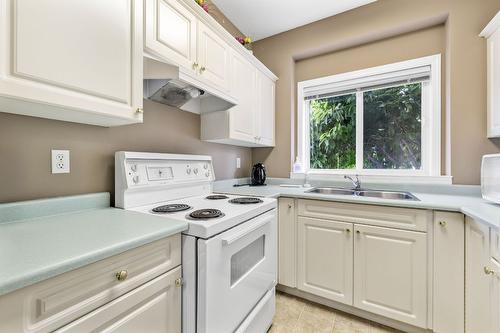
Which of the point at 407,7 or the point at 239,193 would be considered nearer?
the point at 239,193

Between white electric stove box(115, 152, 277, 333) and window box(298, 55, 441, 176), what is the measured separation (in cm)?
135

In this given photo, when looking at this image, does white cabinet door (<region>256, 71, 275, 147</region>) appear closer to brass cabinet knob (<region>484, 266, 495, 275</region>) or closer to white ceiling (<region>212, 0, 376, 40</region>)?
white ceiling (<region>212, 0, 376, 40</region>)

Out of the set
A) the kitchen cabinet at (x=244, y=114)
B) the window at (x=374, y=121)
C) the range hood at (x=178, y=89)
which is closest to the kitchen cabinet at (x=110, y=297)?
the range hood at (x=178, y=89)

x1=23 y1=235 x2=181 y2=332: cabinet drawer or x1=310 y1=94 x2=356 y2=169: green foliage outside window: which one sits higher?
x1=310 y1=94 x2=356 y2=169: green foliage outside window

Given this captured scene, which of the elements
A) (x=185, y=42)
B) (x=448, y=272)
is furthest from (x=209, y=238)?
(x=448, y=272)

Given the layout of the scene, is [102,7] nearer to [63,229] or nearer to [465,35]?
[63,229]

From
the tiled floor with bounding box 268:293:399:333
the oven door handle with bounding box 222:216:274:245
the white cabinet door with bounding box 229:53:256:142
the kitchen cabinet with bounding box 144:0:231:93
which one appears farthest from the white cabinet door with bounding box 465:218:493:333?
the kitchen cabinet with bounding box 144:0:231:93

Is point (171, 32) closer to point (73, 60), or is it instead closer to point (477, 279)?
point (73, 60)

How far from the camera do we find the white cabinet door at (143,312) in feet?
2.24

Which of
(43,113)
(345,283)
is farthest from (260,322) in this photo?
(43,113)

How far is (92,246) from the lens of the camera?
69cm

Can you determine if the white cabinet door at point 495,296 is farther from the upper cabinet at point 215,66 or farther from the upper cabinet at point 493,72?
the upper cabinet at point 215,66

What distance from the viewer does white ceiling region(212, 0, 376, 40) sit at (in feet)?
6.93

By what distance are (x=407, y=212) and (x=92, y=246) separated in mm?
1692
